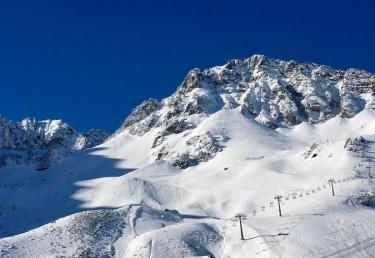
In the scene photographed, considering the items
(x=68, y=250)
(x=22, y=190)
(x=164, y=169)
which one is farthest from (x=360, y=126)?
(x=68, y=250)

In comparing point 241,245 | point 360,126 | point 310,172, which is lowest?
point 241,245

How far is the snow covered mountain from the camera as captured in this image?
242ft

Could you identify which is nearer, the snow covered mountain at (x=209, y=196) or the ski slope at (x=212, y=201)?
the ski slope at (x=212, y=201)

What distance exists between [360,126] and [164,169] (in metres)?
64.8

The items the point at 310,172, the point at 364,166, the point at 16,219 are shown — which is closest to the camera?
the point at 364,166

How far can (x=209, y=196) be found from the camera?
401ft

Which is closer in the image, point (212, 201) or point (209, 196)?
point (212, 201)

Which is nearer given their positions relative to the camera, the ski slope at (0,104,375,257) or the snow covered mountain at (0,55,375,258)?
the ski slope at (0,104,375,257)

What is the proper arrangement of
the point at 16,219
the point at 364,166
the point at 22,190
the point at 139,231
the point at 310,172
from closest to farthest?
the point at 139,231 < the point at 364,166 < the point at 310,172 < the point at 16,219 < the point at 22,190

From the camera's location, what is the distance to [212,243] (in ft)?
249

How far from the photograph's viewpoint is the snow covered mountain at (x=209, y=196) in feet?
242

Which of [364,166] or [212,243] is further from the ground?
[364,166]

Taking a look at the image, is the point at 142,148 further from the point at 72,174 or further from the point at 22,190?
the point at 22,190

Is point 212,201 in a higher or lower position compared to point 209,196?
lower
